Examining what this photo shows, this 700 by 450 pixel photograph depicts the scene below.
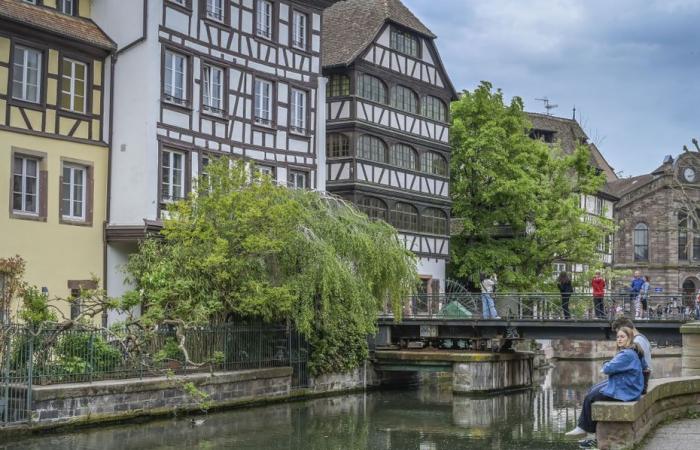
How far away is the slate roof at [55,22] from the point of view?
26672mm

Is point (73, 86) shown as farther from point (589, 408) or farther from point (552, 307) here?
point (589, 408)

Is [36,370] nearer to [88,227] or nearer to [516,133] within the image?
[88,227]

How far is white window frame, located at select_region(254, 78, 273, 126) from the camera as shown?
33719mm

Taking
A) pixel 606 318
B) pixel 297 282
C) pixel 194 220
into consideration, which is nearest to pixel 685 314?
pixel 606 318

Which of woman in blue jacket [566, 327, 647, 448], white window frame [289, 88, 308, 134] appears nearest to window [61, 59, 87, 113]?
white window frame [289, 88, 308, 134]

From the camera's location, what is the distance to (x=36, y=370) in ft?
70.7

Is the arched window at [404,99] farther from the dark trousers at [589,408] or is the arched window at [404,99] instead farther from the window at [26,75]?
the dark trousers at [589,408]

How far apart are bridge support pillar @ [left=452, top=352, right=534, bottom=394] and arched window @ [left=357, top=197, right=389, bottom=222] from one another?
774 centimetres

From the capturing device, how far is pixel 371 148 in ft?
133

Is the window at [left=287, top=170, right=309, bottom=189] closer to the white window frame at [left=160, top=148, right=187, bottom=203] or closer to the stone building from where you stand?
the white window frame at [left=160, top=148, right=187, bottom=203]

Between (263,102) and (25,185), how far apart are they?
912cm

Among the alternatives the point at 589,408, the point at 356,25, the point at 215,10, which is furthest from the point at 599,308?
the point at 589,408

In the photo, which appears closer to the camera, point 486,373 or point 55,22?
point 55,22

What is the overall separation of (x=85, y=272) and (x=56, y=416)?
792 cm
